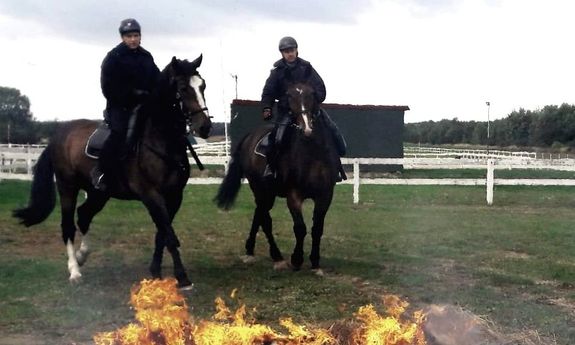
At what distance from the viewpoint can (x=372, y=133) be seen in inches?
1134

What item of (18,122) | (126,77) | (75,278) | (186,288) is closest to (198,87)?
(126,77)

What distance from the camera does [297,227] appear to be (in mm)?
8539

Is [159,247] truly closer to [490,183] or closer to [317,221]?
[317,221]

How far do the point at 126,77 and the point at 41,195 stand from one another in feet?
7.88

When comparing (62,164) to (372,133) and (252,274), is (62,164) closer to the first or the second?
(252,274)

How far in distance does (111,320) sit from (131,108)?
2.61 m

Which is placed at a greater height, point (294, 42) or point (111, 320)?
point (294, 42)

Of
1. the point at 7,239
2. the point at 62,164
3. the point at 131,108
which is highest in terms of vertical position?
the point at 131,108

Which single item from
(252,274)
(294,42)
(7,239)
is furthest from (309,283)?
(7,239)

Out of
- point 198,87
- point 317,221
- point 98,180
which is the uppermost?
point 198,87

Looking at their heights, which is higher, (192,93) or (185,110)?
(192,93)

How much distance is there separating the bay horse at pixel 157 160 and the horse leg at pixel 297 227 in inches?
60.2

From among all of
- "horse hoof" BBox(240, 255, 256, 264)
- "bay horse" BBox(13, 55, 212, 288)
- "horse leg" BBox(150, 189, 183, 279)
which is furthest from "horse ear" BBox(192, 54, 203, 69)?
"horse hoof" BBox(240, 255, 256, 264)

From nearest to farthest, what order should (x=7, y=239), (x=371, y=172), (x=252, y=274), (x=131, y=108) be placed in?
(x=131, y=108) → (x=252, y=274) → (x=7, y=239) → (x=371, y=172)
